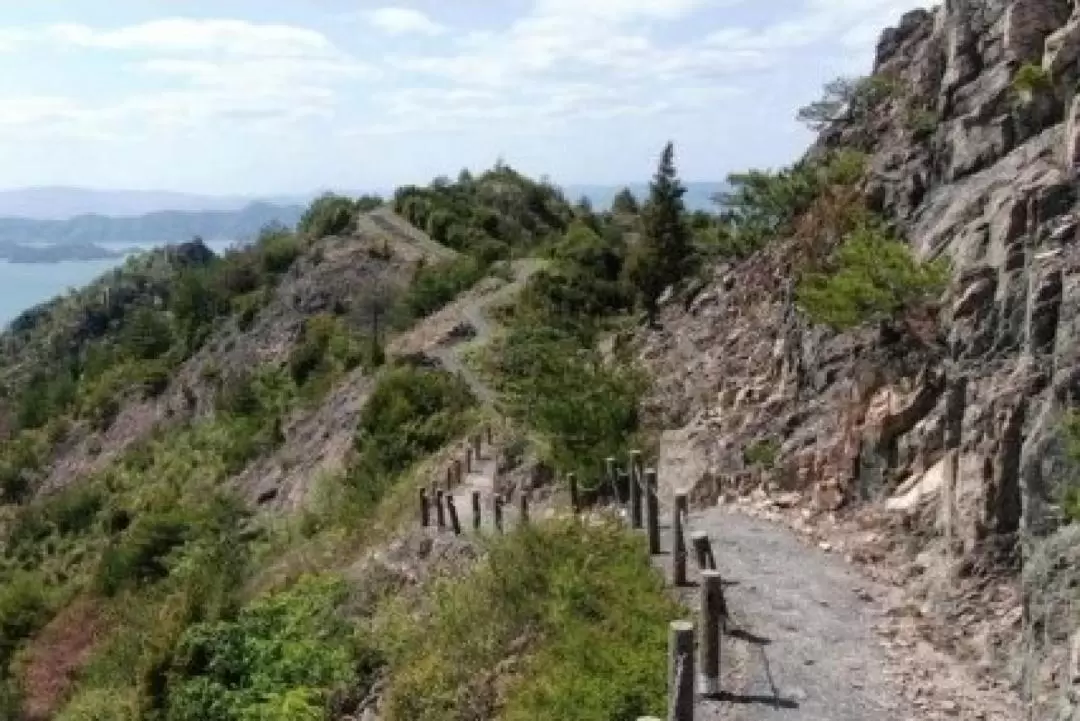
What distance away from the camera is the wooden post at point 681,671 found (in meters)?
11.8

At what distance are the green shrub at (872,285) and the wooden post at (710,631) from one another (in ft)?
26.7

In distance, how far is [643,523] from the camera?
63.1 feet

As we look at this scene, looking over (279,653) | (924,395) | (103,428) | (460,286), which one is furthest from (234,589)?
(103,428)

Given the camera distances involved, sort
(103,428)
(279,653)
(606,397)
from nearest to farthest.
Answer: (279,653) → (606,397) → (103,428)

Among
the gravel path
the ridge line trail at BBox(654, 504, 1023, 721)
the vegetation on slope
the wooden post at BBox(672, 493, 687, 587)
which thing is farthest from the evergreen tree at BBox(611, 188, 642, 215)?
the wooden post at BBox(672, 493, 687, 587)

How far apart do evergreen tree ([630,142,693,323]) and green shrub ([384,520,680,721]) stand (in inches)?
941

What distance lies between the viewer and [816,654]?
14.3m

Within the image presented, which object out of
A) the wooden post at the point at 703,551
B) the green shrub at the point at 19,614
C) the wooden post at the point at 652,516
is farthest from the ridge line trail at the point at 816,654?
the green shrub at the point at 19,614

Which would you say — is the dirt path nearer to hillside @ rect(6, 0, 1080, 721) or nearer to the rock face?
hillside @ rect(6, 0, 1080, 721)

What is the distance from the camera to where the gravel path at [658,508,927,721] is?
1305cm

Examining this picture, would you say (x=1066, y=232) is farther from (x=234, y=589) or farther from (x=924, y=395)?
(x=234, y=589)

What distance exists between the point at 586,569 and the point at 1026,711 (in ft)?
20.2

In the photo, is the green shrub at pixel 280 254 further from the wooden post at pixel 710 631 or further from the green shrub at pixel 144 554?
the wooden post at pixel 710 631

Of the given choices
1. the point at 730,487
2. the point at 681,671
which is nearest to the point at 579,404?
the point at 730,487
